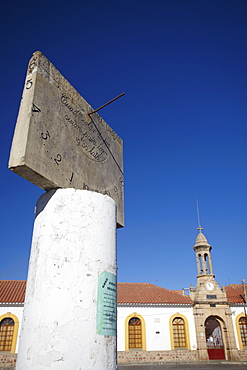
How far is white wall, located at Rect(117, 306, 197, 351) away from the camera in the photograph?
17359 millimetres

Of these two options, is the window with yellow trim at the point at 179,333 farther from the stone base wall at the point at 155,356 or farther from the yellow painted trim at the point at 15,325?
the yellow painted trim at the point at 15,325

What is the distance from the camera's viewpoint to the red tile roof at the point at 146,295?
18.6m

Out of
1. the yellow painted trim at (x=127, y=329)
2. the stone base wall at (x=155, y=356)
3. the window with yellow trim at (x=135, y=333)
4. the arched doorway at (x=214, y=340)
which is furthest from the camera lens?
the arched doorway at (x=214, y=340)

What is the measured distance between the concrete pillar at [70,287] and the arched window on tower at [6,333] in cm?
1597

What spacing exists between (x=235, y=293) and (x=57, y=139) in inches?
874

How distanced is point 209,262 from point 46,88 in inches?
820

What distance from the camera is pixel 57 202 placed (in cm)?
267

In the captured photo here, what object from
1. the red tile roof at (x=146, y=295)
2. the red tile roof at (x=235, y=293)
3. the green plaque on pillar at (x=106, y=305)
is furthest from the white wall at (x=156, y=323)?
the green plaque on pillar at (x=106, y=305)

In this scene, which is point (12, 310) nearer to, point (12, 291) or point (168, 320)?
point (12, 291)

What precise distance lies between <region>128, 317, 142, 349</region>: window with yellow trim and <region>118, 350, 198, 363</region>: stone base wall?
398mm

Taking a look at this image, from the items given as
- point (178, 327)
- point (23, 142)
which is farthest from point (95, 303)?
point (178, 327)

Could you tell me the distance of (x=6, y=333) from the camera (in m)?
15.6

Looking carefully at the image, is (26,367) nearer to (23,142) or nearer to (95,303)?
(95,303)

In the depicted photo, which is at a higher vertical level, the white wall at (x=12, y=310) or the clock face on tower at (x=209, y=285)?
the clock face on tower at (x=209, y=285)
